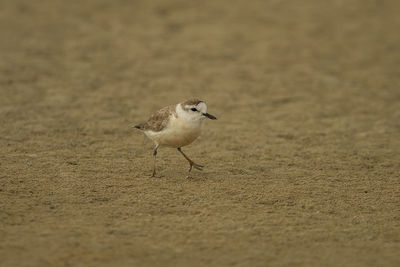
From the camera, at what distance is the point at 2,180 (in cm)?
641

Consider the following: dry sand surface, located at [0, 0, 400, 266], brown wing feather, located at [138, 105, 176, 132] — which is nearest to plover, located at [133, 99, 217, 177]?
brown wing feather, located at [138, 105, 176, 132]

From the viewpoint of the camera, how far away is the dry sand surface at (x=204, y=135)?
17.3 ft

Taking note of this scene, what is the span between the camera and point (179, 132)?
641 centimetres

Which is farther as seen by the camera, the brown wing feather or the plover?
the brown wing feather

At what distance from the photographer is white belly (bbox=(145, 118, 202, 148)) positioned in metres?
6.38

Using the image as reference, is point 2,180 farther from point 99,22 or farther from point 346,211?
point 99,22

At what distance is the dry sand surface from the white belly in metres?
0.51

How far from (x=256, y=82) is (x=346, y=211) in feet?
17.6

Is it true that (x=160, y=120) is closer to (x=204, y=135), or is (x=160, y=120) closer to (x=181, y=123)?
(x=181, y=123)

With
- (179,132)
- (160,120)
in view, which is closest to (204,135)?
(160,120)

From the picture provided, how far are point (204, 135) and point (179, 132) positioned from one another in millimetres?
2070

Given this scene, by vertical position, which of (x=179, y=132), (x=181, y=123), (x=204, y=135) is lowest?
(x=204, y=135)

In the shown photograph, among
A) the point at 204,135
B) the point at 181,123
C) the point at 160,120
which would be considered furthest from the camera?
the point at 204,135

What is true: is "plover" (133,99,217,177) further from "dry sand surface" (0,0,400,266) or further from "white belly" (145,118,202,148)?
"dry sand surface" (0,0,400,266)
